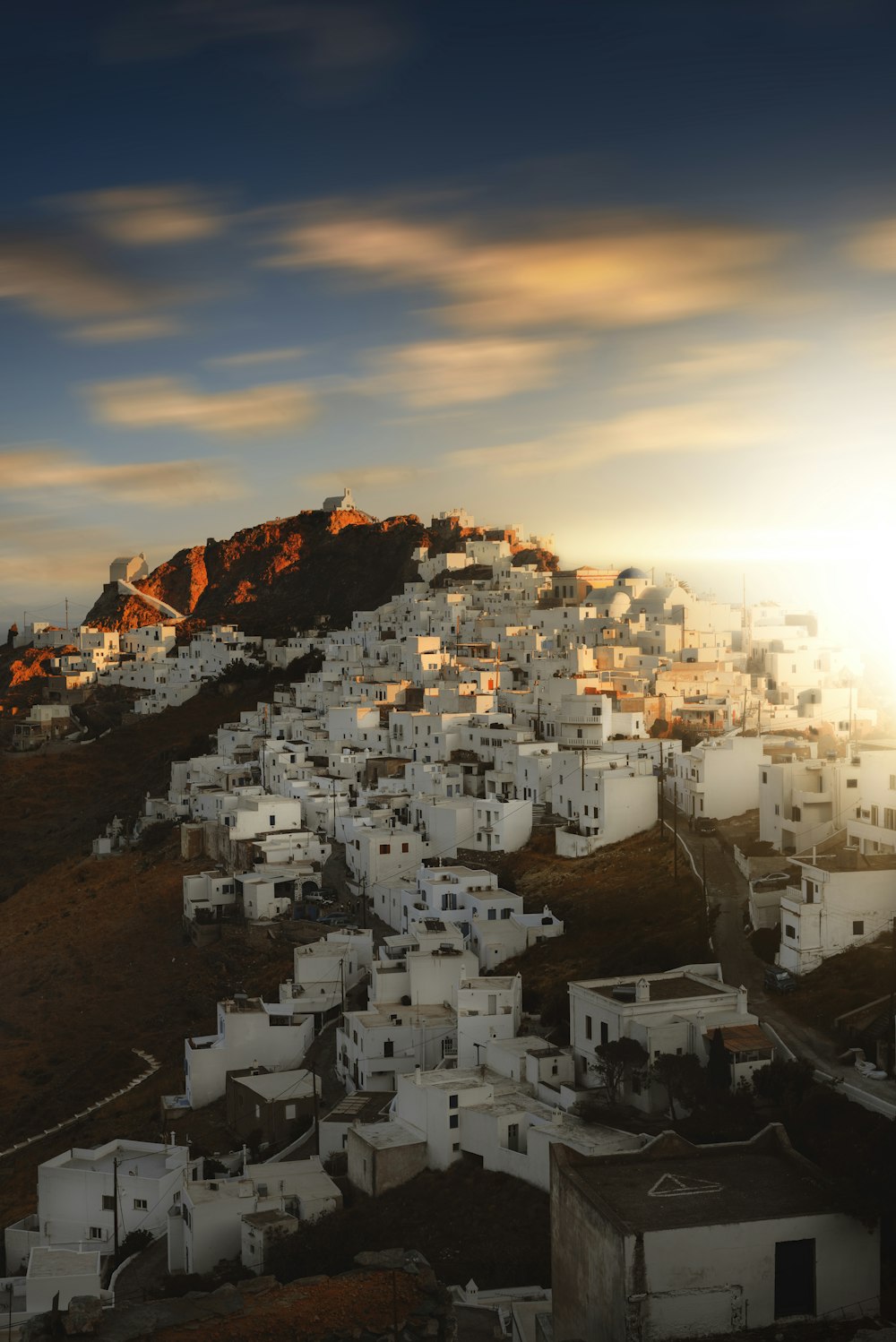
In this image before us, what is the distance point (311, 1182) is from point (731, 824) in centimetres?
1203

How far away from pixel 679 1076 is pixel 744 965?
405cm

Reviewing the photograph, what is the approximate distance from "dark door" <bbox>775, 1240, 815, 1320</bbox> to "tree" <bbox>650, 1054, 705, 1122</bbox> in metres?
3.71

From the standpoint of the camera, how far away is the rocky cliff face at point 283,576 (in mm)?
66500

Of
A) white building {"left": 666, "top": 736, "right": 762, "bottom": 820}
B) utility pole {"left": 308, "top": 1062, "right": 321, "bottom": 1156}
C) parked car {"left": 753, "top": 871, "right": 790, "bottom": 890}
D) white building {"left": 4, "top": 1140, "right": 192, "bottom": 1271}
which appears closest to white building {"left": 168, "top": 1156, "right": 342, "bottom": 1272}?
white building {"left": 4, "top": 1140, "right": 192, "bottom": 1271}

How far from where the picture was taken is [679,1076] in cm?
1595

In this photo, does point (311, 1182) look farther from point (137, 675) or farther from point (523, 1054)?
point (137, 675)

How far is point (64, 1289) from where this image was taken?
14641mm

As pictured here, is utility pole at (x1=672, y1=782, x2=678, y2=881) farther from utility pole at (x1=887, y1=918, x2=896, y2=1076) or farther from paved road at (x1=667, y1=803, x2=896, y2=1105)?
utility pole at (x1=887, y1=918, x2=896, y2=1076)

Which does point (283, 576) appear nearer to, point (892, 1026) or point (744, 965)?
point (744, 965)

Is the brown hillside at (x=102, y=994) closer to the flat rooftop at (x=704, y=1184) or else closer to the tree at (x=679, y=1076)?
the tree at (x=679, y=1076)

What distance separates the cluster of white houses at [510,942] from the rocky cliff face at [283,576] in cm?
2218


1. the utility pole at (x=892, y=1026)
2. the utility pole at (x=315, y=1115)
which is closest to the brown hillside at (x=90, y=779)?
the utility pole at (x=315, y=1115)

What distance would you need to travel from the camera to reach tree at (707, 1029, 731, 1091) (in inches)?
617

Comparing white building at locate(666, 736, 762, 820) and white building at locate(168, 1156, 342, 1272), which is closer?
white building at locate(168, 1156, 342, 1272)
